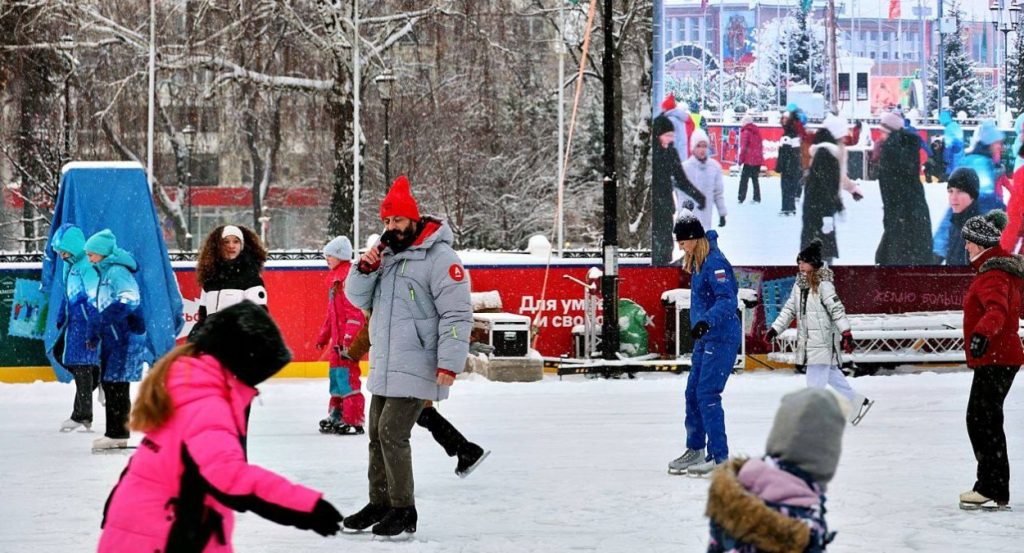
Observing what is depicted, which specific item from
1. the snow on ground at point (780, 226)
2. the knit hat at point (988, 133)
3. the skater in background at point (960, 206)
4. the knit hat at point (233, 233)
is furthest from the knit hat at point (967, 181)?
the knit hat at point (233, 233)

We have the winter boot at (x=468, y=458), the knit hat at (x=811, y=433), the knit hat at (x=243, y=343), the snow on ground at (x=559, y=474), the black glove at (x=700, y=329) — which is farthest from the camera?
the black glove at (x=700, y=329)

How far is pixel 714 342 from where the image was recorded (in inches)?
388

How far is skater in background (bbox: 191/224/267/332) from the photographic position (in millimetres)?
9773

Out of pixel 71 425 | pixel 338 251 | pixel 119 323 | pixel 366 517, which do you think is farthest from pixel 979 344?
pixel 71 425

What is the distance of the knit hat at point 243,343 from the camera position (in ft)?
14.4

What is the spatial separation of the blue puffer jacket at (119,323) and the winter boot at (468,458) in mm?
2669

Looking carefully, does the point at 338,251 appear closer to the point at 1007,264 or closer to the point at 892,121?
the point at 1007,264

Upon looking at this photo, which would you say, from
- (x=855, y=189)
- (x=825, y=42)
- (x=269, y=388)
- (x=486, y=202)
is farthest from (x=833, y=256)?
(x=486, y=202)

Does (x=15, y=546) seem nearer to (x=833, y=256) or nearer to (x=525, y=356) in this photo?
(x=525, y=356)

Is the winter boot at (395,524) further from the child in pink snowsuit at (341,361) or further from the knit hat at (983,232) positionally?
the child in pink snowsuit at (341,361)

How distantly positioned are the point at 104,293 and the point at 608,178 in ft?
26.8

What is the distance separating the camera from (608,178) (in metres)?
Answer: 18.0

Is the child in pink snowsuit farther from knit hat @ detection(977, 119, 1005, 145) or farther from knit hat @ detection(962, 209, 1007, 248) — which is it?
knit hat @ detection(977, 119, 1005, 145)

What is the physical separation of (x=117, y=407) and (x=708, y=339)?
164 inches
